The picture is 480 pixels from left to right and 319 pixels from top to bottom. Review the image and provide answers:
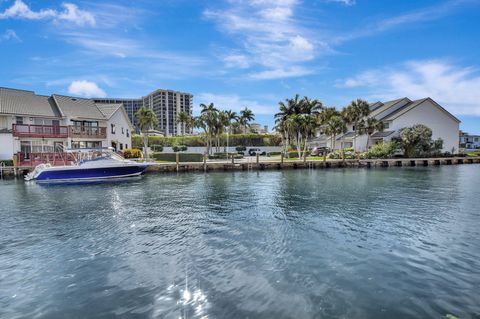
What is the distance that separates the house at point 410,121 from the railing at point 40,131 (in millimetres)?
48594

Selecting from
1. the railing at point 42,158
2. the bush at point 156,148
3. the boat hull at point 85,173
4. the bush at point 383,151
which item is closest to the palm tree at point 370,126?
the bush at point 383,151

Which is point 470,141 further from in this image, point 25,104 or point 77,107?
point 25,104

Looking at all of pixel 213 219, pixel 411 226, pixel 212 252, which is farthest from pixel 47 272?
pixel 411 226

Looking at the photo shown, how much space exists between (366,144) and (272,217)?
51596mm

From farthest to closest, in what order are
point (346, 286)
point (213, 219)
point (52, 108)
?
point (52, 108)
point (213, 219)
point (346, 286)

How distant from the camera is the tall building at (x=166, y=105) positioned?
15812 centimetres

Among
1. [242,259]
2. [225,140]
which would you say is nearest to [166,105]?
[225,140]

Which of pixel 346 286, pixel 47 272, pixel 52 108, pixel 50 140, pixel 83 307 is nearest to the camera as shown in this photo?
pixel 83 307

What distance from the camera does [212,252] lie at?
1054cm

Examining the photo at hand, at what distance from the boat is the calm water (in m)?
12.6

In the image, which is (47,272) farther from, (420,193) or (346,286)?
(420,193)

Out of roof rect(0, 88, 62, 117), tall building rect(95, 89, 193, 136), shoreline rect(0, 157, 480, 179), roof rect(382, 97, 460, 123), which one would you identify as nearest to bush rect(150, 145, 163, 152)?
roof rect(0, 88, 62, 117)

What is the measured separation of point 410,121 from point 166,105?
129m

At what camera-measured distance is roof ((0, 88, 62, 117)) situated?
127 ft
